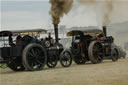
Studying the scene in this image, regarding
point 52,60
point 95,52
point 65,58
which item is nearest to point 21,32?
point 52,60

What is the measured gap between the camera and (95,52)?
2080 cm

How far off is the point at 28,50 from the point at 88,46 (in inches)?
219

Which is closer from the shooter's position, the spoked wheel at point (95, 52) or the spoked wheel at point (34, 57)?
the spoked wheel at point (34, 57)

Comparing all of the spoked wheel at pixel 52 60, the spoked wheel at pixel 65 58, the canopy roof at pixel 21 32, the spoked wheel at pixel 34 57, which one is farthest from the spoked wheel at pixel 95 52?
the canopy roof at pixel 21 32

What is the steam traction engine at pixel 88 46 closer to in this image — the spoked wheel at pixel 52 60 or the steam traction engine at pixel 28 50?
the steam traction engine at pixel 28 50

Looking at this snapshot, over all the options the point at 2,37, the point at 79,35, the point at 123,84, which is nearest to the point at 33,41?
the point at 2,37

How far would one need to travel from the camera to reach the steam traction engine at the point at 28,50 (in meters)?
16.4

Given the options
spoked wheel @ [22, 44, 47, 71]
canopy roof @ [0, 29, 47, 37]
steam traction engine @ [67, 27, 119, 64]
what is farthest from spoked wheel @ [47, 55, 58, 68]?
steam traction engine @ [67, 27, 119, 64]

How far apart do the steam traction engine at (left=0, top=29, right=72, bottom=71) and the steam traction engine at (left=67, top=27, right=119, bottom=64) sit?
2483 mm

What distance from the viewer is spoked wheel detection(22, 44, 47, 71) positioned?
53.5ft

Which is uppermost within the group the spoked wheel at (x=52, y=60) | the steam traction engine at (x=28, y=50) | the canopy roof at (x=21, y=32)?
the canopy roof at (x=21, y=32)

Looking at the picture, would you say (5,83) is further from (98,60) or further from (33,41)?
(98,60)

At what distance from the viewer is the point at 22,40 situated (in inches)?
667

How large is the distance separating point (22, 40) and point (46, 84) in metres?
Answer: 6.77
